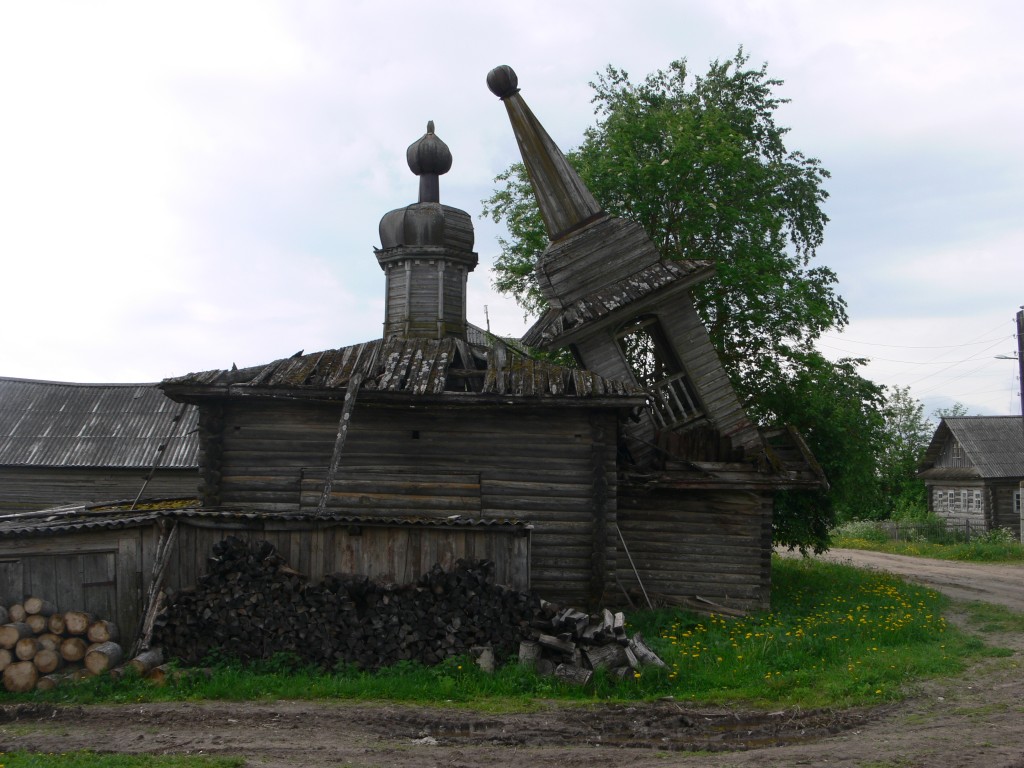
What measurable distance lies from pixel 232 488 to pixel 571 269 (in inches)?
295

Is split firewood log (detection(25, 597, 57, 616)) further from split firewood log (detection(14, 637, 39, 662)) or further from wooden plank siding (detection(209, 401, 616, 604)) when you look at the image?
wooden plank siding (detection(209, 401, 616, 604))

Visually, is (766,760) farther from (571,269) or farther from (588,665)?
(571,269)

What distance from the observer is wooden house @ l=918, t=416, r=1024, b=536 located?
31672mm

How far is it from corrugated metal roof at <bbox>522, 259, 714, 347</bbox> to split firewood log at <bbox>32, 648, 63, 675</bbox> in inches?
359

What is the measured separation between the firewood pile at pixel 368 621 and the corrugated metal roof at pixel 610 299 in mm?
6261

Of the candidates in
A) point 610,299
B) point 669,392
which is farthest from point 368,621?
point 669,392

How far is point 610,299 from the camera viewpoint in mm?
15391

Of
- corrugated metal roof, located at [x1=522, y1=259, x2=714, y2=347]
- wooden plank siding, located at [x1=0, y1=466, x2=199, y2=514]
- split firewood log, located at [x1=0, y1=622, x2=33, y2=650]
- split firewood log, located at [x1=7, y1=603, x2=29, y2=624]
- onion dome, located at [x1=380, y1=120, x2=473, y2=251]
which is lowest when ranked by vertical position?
split firewood log, located at [x1=0, y1=622, x2=33, y2=650]

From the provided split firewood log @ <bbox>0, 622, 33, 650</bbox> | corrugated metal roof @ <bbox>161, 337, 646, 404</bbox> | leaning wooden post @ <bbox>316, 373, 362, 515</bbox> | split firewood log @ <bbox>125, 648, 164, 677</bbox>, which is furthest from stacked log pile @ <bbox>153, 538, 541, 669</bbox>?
corrugated metal roof @ <bbox>161, 337, 646, 404</bbox>

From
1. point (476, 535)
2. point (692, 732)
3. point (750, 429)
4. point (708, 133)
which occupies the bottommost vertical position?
point (692, 732)

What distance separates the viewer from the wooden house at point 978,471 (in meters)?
31.7

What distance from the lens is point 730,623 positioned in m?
13.1

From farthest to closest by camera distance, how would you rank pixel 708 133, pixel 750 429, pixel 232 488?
pixel 708 133 → pixel 750 429 → pixel 232 488

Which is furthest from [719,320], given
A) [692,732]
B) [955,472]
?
[955,472]
